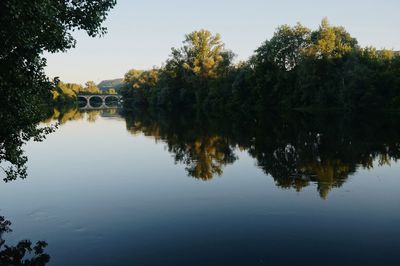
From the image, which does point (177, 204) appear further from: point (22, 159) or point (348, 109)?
point (348, 109)

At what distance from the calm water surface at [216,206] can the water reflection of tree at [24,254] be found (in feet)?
1.41

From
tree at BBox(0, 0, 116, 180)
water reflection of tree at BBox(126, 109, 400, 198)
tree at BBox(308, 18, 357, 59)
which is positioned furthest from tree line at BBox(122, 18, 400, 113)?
tree at BBox(0, 0, 116, 180)

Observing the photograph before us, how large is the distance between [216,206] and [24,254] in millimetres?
9562

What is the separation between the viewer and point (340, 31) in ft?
319

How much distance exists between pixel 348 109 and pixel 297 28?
31.8 metres

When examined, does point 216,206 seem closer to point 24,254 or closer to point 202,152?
point 24,254

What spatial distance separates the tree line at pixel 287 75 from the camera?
258 feet

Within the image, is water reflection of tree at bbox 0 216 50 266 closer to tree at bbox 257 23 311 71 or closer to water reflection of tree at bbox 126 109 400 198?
water reflection of tree at bbox 126 109 400 198

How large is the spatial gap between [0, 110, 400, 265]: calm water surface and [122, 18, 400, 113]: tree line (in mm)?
41298

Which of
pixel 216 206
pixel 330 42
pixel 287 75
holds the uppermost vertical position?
pixel 330 42

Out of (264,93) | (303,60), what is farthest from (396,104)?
(264,93)

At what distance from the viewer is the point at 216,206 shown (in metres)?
21.0

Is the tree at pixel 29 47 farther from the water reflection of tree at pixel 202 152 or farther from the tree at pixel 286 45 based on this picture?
the tree at pixel 286 45

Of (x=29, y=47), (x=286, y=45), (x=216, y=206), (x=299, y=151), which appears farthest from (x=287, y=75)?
(x=29, y=47)
